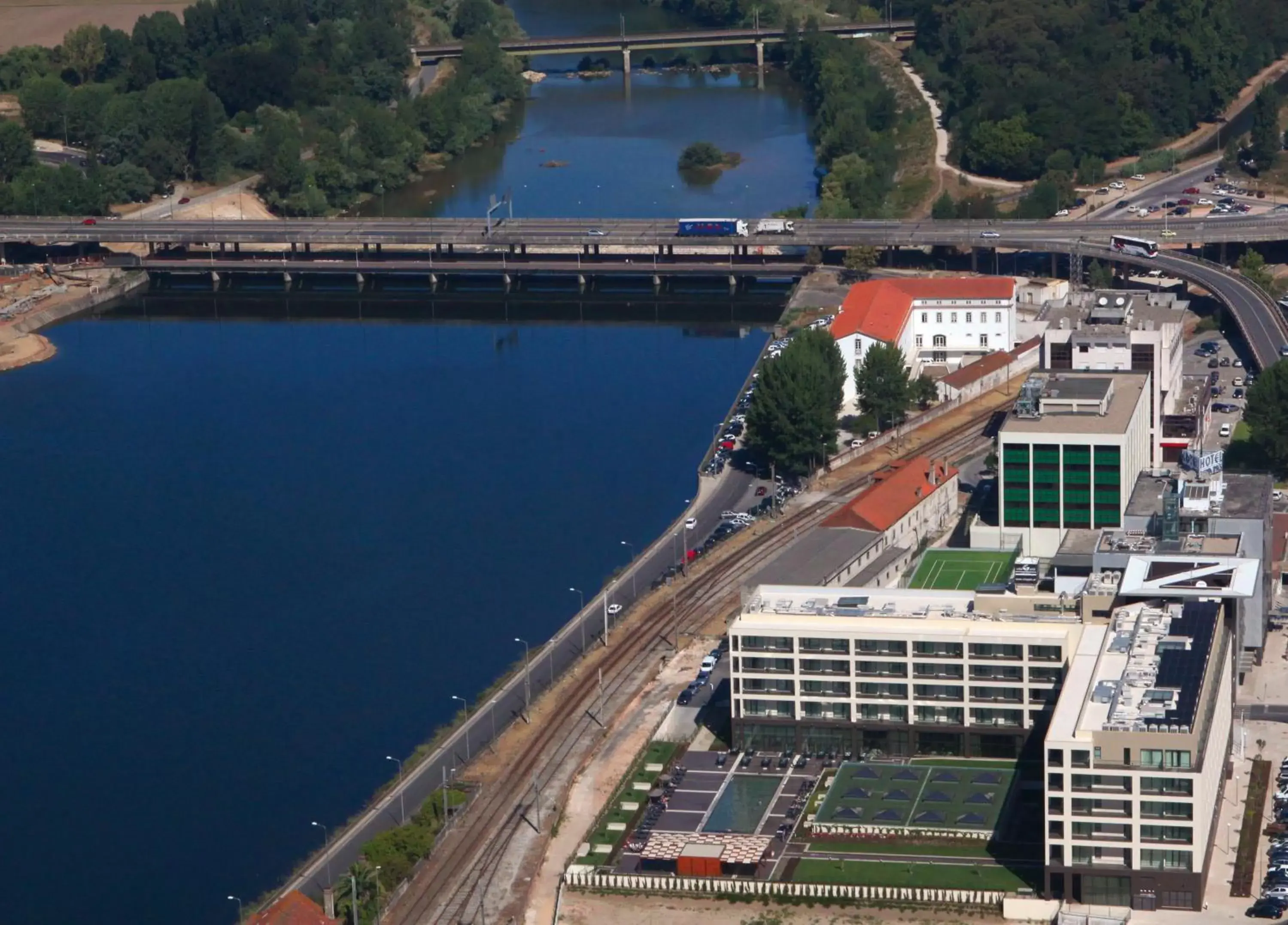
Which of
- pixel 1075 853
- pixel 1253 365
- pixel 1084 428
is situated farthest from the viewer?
pixel 1253 365

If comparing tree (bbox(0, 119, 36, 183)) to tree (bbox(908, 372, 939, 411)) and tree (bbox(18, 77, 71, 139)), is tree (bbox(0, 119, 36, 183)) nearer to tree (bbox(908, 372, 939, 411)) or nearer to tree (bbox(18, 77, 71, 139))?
tree (bbox(18, 77, 71, 139))

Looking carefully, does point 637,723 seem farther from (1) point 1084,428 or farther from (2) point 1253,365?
(2) point 1253,365

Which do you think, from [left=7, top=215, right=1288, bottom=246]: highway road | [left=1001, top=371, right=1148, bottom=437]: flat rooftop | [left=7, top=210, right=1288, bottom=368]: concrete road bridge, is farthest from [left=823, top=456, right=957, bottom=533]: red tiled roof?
[left=7, top=215, right=1288, bottom=246]: highway road

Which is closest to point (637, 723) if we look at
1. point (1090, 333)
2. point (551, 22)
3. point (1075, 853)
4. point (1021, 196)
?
point (1075, 853)

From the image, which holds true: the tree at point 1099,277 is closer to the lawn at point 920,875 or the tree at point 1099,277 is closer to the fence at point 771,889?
the lawn at point 920,875

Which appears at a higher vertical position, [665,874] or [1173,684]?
[1173,684]

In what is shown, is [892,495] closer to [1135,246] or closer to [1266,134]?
→ [1135,246]

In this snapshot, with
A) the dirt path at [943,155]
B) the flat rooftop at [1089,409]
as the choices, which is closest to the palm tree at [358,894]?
the flat rooftop at [1089,409]
